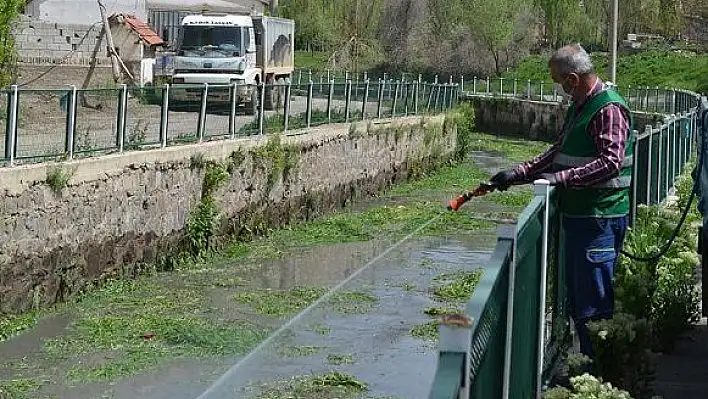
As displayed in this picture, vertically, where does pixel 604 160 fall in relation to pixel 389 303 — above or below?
above

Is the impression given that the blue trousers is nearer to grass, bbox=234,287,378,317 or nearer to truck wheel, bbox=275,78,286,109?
grass, bbox=234,287,378,317

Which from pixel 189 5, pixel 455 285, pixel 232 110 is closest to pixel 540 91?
pixel 189 5

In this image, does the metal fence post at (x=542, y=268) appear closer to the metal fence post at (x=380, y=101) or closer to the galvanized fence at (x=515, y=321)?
the galvanized fence at (x=515, y=321)

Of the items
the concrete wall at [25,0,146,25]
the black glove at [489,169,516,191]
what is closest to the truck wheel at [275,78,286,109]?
the black glove at [489,169,516,191]

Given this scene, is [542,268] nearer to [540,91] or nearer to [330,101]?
[330,101]

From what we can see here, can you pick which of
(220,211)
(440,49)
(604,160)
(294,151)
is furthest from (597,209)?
(440,49)

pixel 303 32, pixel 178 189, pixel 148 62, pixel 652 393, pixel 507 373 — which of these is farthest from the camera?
pixel 303 32

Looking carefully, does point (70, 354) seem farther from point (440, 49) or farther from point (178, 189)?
point (440, 49)

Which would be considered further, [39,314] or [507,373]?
[39,314]

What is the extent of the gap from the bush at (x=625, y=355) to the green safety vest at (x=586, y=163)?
0.59 metres

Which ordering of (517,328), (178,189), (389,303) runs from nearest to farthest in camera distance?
(517,328) < (389,303) < (178,189)

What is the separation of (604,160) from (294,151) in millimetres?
16213

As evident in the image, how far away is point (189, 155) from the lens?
60.1 ft

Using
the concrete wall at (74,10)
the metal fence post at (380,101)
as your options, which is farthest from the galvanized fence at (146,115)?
the concrete wall at (74,10)
